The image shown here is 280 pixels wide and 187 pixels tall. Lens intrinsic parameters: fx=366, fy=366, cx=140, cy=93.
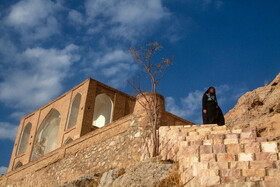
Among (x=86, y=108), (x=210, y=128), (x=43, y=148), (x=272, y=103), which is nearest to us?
(x=210, y=128)

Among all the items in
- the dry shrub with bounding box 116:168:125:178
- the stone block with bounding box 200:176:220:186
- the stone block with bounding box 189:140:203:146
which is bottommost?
the stone block with bounding box 200:176:220:186

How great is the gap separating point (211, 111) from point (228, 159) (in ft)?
11.3

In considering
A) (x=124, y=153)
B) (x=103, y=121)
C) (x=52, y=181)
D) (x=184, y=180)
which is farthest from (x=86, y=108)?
(x=184, y=180)

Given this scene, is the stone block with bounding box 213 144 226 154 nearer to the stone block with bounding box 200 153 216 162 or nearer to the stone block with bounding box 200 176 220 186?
the stone block with bounding box 200 153 216 162

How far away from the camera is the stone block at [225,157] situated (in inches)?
205

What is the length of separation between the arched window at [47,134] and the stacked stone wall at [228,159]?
741 inches

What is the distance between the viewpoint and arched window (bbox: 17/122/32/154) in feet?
83.5

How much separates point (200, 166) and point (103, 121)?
17.7 m

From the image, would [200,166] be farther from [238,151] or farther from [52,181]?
[52,181]

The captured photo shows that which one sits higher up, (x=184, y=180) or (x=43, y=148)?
(x=43, y=148)

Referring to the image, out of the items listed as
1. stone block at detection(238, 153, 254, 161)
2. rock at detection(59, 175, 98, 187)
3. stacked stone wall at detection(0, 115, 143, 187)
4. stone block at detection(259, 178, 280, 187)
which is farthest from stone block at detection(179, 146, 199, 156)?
stacked stone wall at detection(0, 115, 143, 187)

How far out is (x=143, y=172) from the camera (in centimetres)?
639

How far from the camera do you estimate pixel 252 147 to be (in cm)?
527

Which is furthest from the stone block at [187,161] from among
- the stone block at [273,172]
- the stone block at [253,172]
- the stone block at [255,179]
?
the stone block at [273,172]
